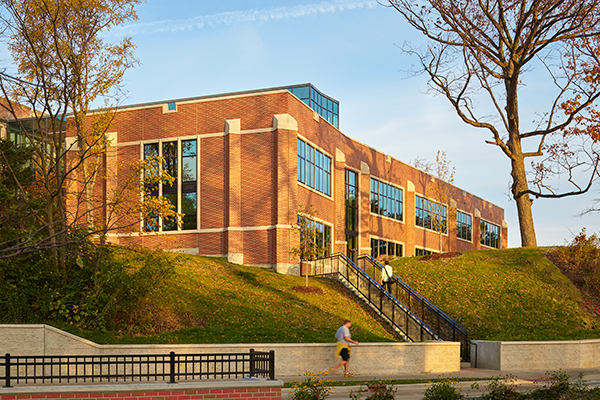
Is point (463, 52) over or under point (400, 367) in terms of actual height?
over

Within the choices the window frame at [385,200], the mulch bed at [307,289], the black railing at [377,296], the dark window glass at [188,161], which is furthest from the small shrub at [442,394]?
the window frame at [385,200]

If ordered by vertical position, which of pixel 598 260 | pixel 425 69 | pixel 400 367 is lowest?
pixel 400 367

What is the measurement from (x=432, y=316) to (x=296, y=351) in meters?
10.2

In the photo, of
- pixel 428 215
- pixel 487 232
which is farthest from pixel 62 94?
pixel 487 232

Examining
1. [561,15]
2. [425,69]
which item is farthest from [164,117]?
[561,15]

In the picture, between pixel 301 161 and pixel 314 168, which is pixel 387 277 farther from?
pixel 314 168

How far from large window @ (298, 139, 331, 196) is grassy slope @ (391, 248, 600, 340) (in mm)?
6529

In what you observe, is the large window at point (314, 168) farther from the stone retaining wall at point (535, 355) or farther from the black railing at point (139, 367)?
the black railing at point (139, 367)

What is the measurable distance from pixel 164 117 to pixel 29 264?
16.8 metres

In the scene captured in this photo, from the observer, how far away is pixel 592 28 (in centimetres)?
3203

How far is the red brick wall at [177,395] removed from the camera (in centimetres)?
967

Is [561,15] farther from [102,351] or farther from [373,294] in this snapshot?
[102,351]

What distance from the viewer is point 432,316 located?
25.7 metres

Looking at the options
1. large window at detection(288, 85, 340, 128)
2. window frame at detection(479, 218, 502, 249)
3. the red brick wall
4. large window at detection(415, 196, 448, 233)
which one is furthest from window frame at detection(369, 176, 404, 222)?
the red brick wall
